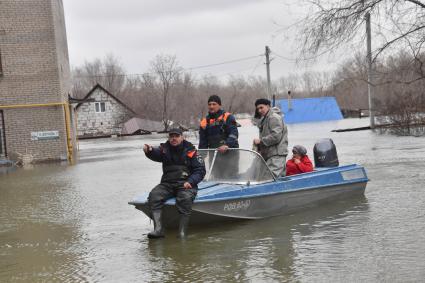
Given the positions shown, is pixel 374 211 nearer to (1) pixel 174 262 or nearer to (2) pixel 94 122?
(1) pixel 174 262

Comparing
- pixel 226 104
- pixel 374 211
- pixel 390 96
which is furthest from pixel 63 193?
pixel 226 104

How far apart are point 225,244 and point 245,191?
1.13m

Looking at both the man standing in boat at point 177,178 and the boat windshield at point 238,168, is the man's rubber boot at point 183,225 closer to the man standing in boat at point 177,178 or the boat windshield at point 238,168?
the man standing in boat at point 177,178

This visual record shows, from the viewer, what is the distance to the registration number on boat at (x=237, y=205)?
8.28 meters

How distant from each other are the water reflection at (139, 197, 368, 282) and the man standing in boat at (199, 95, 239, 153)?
4.21ft

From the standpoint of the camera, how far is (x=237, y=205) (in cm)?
841

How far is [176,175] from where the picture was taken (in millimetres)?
8094

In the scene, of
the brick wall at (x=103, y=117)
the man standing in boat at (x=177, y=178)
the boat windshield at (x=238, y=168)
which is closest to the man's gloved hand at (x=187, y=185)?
the man standing in boat at (x=177, y=178)

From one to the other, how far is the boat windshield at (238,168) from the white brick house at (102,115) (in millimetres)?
56091

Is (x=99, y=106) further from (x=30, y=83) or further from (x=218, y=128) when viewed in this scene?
(x=218, y=128)

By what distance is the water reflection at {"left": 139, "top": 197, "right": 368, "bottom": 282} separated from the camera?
6.21m

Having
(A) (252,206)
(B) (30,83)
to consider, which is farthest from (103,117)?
(A) (252,206)

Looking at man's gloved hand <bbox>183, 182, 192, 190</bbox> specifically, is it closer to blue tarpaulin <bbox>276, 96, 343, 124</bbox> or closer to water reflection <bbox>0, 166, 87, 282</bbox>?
water reflection <bbox>0, 166, 87, 282</bbox>

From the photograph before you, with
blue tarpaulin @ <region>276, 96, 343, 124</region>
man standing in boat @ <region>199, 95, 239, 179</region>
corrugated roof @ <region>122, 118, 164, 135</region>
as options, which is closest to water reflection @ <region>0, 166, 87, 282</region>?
man standing in boat @ <region>199, 95, 239, 179</region>
